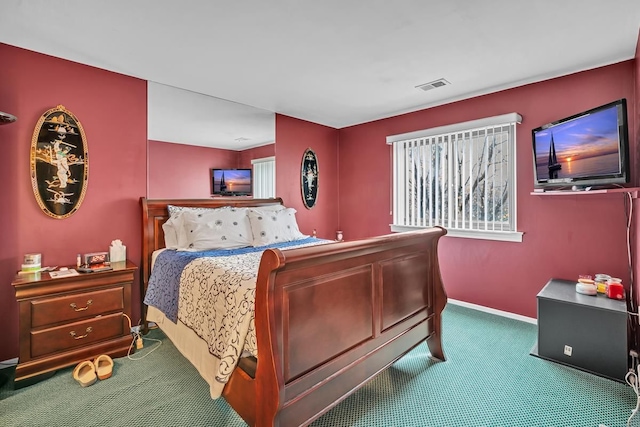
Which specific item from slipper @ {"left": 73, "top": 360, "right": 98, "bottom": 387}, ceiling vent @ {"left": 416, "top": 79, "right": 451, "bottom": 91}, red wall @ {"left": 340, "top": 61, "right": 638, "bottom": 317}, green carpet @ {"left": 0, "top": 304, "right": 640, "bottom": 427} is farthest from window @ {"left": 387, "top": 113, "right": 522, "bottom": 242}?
slipper @ {"left": 73, "top": 360, "right": 98, "bottom": 387}

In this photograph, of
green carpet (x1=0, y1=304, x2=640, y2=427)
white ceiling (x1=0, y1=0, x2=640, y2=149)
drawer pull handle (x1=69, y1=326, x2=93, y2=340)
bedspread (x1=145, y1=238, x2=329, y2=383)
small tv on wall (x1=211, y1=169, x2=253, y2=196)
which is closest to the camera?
bedspread (x1=145, y1=238, x2=329, y2=383)

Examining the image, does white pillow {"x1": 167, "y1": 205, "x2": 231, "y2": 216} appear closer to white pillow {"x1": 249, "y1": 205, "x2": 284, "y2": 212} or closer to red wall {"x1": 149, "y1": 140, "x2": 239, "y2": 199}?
red wall {"x1": 149, "y1": 140, "x2": 239, "y2": 199}

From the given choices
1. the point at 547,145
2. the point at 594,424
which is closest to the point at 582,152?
the point at 547,145

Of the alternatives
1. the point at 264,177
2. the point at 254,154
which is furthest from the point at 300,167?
the point at 254,154

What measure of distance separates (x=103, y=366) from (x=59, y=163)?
164 cm

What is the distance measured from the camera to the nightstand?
213 cm

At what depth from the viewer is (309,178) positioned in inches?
180

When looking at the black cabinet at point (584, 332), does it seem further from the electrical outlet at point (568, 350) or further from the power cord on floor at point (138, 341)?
the power cord on floor at point (138, 341)

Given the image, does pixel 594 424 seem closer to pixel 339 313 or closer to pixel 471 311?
pixel 339 313

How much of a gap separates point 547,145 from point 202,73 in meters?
3.14

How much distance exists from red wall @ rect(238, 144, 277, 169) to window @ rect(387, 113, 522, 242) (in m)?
1.60

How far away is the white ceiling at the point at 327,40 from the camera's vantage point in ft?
6.26

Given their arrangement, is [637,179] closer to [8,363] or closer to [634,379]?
[634,379]

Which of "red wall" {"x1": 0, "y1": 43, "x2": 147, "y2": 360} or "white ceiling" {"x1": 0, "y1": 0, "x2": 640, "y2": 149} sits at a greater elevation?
"white ceiling" {"x1": 0, "y1": 0, "x2": 640, "y2": 149}
